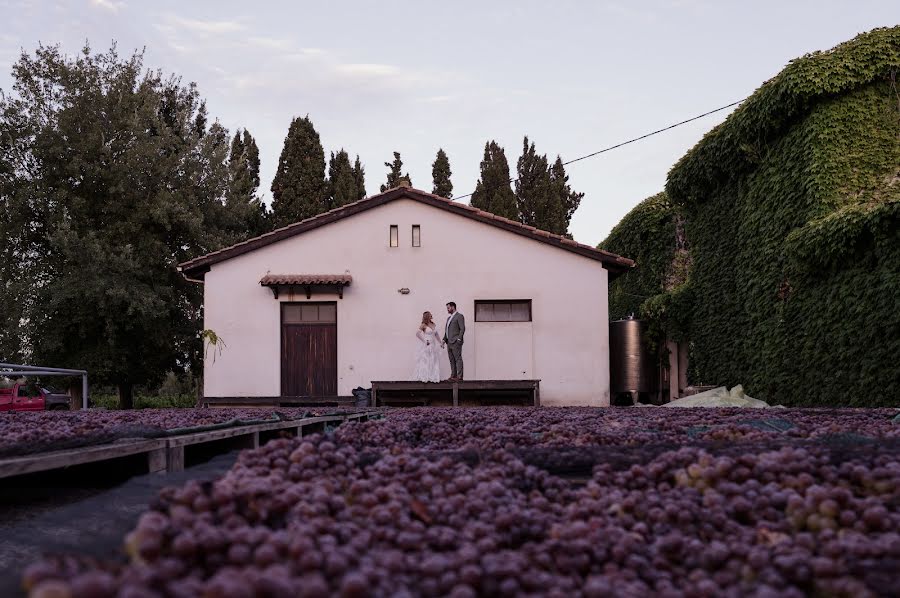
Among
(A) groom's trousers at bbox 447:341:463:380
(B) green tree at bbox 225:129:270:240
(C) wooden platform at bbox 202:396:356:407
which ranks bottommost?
(C) wooden platform at bbox 202:396:356:407

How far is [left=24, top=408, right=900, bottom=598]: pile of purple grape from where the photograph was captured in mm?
1272

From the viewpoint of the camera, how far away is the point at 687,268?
63.9ft

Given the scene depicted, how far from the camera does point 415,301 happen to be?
55.9 ft

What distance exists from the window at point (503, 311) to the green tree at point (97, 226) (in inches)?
440

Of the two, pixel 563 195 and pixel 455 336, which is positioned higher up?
pixel 563 195

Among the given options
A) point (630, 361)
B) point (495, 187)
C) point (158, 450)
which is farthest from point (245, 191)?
point (158, 450)

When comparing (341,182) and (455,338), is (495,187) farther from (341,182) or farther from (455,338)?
(455,338)

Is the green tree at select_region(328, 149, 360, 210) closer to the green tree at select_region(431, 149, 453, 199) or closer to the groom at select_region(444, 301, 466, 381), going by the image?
the green tree at select_region(431, 149, 453, 199)

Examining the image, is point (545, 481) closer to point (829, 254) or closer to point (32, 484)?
point (32, 484)

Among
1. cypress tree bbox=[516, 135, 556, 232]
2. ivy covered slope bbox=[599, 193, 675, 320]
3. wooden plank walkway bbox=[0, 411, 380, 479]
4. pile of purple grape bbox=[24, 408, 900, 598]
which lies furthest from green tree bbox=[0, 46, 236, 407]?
pile of purple grape bbox=[24, 408, 900, 598]

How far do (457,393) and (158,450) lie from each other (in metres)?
11.7

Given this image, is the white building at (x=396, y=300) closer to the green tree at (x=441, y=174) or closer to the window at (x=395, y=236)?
the window at (x=395, y=236)

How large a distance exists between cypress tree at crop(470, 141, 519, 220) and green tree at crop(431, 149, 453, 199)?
143 cm

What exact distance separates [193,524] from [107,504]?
1699 millimetres
